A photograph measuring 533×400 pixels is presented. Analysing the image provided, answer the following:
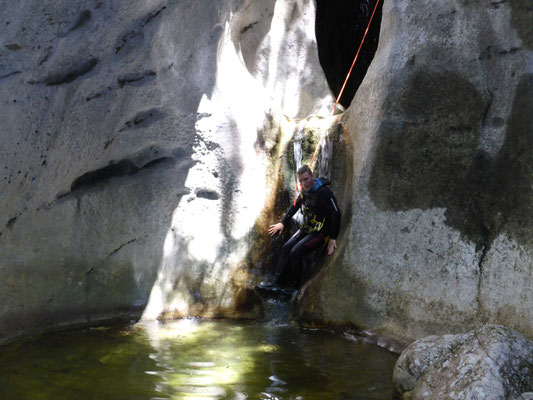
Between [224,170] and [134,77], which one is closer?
[134,77]

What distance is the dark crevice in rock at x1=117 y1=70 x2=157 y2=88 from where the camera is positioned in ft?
24.2

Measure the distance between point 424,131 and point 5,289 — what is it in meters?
4.74

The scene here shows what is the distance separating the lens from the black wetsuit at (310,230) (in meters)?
7.07

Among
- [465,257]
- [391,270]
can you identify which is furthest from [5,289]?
[465,257]

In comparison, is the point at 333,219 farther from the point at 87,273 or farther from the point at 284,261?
the point at 87,273

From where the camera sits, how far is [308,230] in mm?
7320

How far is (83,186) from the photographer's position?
23.0ft

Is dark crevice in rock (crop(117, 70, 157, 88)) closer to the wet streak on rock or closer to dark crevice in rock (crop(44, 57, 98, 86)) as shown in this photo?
dark crevice in rock (crop(44, 57, 98, 86))

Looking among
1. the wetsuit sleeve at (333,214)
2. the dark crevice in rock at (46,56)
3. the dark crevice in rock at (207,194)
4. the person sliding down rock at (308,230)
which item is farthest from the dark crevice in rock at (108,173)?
the wetsuit sleeve at (333,214)

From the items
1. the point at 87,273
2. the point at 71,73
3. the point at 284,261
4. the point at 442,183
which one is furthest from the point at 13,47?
the point at 442,183

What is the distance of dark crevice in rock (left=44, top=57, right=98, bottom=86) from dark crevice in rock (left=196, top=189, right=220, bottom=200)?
2.01 metres

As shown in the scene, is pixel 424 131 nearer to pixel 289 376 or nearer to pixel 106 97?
pixel 289 376

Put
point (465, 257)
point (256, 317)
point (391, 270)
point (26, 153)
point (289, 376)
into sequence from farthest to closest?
point (256, 317), point (26, 153), point (391, 270), point (465, 257), point (289, 376)

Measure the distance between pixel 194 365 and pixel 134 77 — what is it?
3.85 metres
